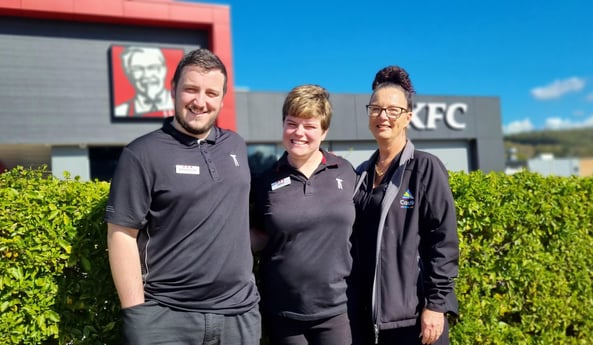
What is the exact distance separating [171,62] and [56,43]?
12.9 feet

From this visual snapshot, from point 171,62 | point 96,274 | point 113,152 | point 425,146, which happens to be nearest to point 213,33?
point 171,62

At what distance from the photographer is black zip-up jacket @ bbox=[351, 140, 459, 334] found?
278 cm

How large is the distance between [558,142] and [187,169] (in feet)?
614

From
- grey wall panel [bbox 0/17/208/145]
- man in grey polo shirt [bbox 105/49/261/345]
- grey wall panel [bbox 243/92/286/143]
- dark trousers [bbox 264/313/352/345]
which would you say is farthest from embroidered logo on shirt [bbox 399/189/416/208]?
grey wall panel [bbox 243/92/286/143]

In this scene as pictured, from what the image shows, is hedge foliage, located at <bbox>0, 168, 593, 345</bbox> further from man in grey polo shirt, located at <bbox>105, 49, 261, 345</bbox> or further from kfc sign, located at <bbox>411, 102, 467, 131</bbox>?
kfc sign, located at <bbox>411, 102, 467, 131</bbox>

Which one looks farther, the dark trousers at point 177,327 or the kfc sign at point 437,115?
the kfc sign at point 437,115

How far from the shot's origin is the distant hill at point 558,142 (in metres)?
147

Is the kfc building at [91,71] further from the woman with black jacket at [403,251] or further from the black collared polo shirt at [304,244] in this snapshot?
the black collared polo shirt at [304,244]

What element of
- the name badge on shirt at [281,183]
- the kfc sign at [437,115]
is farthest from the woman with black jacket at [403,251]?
the kfc sign at [437,115]

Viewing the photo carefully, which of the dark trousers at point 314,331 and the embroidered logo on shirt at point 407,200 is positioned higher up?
the embroidered logo on shirt at point 407,200

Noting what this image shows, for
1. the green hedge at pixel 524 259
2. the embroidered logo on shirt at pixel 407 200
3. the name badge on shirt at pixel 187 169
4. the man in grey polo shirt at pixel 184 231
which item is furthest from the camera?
the green hedge at pixel 524 259

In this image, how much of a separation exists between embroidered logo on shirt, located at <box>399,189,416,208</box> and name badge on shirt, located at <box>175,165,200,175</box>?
1.25m

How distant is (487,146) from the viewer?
90.1ft

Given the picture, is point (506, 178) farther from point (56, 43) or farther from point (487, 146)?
point (487, 146)
